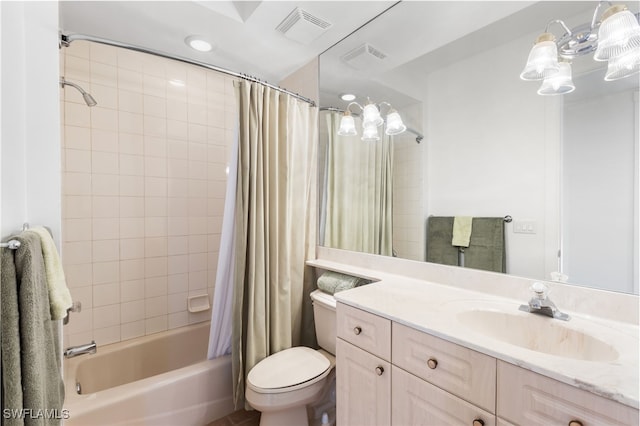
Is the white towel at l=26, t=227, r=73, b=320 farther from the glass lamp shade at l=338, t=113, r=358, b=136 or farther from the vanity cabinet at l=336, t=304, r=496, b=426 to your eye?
the glass lamp shade at l=338, t=113, r=358, b=136

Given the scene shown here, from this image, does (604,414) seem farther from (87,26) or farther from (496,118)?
(87,26)

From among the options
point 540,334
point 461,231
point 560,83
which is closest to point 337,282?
point 461,231

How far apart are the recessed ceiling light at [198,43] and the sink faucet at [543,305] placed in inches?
86.9

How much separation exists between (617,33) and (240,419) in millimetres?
2435

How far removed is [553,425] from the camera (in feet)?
2.11

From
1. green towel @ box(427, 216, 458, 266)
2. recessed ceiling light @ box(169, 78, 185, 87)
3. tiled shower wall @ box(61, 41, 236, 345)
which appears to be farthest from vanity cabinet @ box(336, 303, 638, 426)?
recessed ceiling light @ box(169, 78, 185, 87)

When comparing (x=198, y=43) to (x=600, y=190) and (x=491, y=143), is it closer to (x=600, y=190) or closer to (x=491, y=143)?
(x=491, y=143)

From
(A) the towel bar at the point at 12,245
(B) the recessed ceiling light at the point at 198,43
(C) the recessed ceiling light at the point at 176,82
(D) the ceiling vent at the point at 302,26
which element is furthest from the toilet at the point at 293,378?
(C) the recessed ceiling light at the point at 176,82

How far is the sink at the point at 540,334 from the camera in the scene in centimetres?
82

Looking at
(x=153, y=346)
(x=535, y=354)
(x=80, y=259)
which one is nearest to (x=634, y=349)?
(x=535, y=354)

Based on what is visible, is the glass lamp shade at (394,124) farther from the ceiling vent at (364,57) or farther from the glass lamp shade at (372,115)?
the ceiling vent at (364,57)

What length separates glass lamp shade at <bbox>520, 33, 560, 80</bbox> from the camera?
0.99 m

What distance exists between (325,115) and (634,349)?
6.04 feet

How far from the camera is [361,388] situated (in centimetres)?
110
